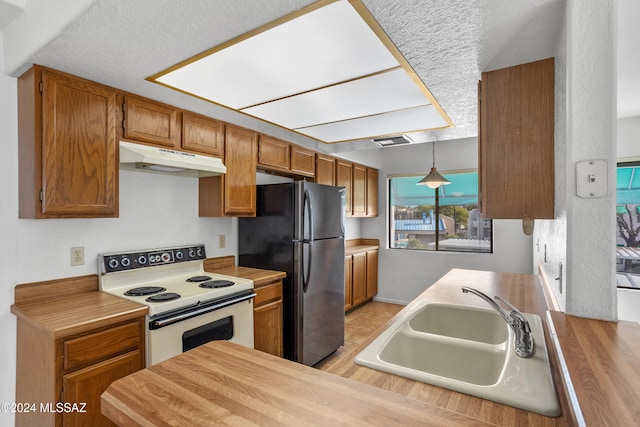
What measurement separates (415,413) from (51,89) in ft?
7.28

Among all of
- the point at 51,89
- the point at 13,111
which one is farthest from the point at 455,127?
the point at 13,111

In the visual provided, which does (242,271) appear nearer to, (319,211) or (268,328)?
(268,328)

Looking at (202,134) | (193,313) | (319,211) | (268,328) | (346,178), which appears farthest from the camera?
(346,178)

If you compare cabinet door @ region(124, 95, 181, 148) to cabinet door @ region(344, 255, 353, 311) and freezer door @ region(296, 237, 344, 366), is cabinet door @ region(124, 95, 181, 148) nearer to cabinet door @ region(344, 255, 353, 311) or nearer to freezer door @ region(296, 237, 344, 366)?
freezer door @ region(296, 237, 344, 366)

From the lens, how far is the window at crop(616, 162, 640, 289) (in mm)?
3389

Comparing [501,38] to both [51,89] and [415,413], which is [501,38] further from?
[51,89]

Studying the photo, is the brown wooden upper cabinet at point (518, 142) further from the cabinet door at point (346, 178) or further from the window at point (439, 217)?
the window at point (439, 217)

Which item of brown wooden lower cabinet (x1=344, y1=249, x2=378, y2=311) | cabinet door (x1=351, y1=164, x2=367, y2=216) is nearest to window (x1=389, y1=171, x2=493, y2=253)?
brown wooden lower cabinet (x1=344, y1=249, x2=378, y2=311)

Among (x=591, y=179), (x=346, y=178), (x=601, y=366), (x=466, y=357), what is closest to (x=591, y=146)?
(x=591, y=179)

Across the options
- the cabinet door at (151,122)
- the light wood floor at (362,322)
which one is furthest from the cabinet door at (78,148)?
the light wood floor at (362,322)

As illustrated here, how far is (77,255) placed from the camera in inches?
79.4

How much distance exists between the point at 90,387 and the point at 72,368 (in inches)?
5.6

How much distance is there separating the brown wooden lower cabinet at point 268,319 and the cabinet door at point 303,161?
125cm

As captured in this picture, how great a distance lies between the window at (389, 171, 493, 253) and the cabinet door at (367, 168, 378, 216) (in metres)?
0.28
